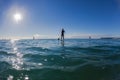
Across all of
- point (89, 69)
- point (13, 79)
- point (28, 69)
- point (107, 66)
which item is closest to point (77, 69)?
point (89, 69)

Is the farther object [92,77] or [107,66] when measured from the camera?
[107,66]

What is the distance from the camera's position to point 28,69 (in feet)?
44.0

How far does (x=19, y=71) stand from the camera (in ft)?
42.1

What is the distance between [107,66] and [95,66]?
1136 millimetres

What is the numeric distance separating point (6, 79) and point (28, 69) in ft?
8.78

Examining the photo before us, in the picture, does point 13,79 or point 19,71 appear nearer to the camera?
point 13,79

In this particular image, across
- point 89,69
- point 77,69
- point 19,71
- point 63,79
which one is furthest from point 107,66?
point 19,71

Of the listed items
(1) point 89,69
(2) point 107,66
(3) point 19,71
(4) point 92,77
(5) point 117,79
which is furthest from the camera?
(2) point 107,66

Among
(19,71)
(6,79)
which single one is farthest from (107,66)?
(6,79)

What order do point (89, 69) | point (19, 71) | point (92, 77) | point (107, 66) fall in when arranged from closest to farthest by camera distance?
point (92, 77) < point (19, 71) < point (89, 69) < point (107, 66)

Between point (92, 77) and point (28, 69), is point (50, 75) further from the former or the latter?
point (92, 77)

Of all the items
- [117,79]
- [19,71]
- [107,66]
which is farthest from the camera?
[107,66]

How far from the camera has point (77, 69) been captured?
1361 centimetres

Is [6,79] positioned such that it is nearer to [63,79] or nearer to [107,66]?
[63,79]
